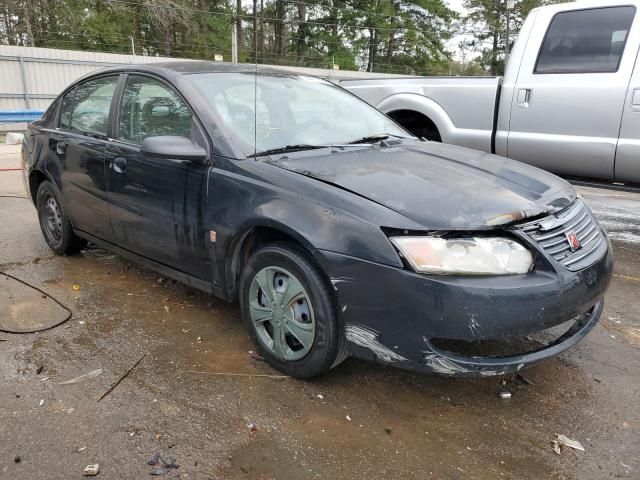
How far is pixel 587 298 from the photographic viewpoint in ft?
8.04

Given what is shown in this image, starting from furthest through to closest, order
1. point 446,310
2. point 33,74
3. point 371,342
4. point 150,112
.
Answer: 1. point 33,74
2. point 150,112
3. point 371,342
4. point 446,310

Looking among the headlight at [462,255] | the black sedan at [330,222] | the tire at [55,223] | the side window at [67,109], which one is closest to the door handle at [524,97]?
the black sedan at [330,222]

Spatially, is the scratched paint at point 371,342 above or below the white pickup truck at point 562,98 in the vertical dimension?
below

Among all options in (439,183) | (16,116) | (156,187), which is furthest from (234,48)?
(16,116)

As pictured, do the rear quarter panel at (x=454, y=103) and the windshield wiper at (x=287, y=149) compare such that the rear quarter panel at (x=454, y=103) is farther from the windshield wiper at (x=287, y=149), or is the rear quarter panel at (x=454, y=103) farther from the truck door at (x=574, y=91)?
the windshield wiper at (x=287, y=149)

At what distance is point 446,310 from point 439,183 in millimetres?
712

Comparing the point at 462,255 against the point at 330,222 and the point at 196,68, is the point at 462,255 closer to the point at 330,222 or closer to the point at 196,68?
the point at 330,222

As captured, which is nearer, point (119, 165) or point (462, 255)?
point (462, 255)

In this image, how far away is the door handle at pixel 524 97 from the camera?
519 cm

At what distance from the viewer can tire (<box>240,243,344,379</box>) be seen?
2506 millimetres

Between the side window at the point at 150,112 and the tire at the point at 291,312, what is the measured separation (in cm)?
96

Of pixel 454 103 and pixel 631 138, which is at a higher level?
pixel 454 103

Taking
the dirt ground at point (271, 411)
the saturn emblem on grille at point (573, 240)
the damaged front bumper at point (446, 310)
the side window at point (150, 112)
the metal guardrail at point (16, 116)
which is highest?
the side window at point (150, 112)

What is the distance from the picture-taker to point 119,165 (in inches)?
139
